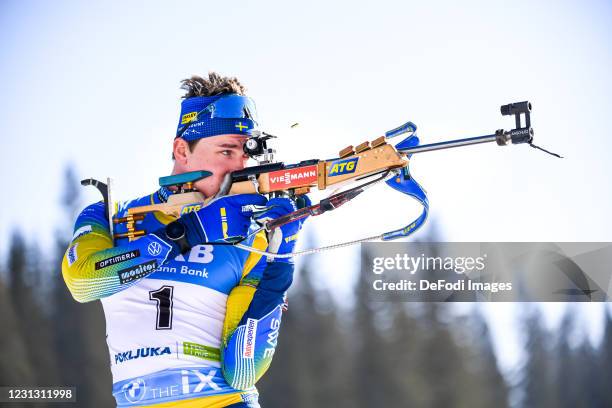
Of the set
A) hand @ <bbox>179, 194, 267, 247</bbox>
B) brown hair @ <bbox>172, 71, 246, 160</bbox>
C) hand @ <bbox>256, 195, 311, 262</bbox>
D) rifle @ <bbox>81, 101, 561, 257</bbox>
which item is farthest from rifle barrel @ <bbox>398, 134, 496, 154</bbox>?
brown hair @ <bbox>172, 71, 246, 160</bbox>

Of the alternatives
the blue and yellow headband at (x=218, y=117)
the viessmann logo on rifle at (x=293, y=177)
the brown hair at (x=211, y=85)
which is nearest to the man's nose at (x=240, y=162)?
the blue and yellow headband at (x=218, y=117)

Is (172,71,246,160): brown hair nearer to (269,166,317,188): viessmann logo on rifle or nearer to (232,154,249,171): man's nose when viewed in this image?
(232,154,249,171): man's nose

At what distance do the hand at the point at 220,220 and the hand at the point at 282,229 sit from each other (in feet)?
0.23

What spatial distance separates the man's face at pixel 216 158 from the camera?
11.7 ft

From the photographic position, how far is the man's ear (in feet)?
12.1

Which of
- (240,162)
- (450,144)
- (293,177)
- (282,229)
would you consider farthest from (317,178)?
(450,144)

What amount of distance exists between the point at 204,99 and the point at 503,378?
10878mm

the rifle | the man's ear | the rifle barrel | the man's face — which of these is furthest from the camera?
the man's ear

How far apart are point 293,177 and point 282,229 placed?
0.70ft

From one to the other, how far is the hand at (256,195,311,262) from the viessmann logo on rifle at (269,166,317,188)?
0.21 feet

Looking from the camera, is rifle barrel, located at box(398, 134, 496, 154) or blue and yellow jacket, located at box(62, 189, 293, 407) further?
blue and yellow jacket, located at box(62, 189, 293, 407)

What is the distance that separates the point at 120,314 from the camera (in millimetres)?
3514

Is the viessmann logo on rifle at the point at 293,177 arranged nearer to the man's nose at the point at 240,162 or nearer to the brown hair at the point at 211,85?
the man's nose at the point at 240,162

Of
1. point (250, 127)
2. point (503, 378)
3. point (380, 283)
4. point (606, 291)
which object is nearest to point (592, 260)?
point (606, 291)
